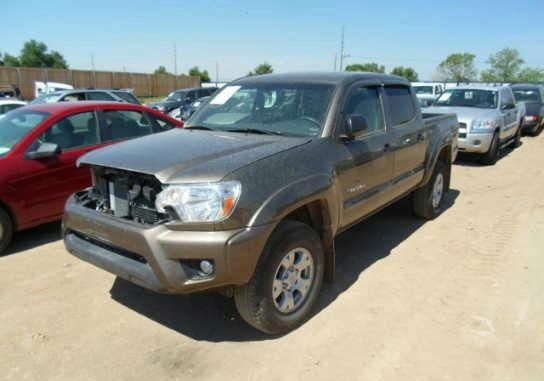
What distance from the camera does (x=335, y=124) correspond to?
364cm

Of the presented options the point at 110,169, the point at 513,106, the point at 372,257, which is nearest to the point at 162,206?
the point at 110,169

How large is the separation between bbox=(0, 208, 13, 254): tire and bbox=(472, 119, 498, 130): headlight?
8696mm

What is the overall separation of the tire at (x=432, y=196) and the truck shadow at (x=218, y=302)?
808mm

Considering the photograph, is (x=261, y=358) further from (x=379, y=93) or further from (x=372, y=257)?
(x=379, y=93)

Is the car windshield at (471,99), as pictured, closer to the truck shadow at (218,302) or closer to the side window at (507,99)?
the side window at (507,99)

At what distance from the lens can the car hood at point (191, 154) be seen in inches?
110

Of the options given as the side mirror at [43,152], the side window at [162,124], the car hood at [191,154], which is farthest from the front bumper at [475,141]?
the side mirror at [43,152]

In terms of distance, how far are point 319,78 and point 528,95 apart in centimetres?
1497

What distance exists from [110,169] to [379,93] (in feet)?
9.08

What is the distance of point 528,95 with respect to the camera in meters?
15.9

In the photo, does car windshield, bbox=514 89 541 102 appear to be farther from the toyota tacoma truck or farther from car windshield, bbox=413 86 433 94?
the toyota tacoma truck

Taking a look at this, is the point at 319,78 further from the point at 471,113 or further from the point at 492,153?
the point at 492,153

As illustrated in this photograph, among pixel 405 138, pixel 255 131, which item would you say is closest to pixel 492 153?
pixel 405 138

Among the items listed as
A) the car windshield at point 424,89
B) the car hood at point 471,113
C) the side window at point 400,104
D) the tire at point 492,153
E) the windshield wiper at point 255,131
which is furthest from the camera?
the car windshield at point 424,89
